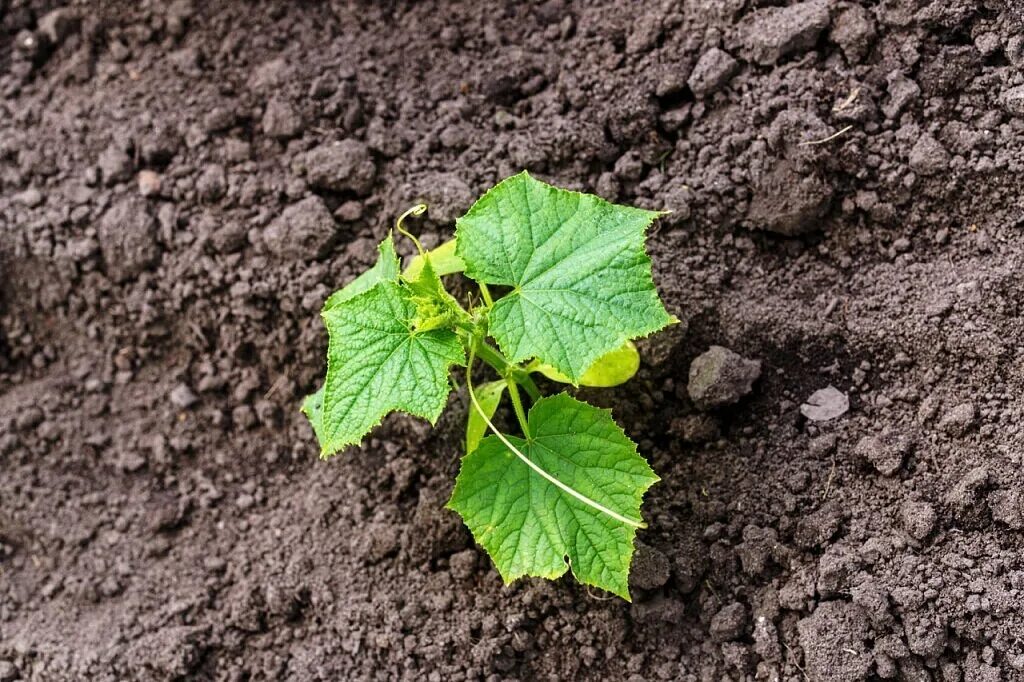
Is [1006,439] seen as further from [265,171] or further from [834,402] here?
[265,171]

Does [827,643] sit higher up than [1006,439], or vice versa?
[1006,439]

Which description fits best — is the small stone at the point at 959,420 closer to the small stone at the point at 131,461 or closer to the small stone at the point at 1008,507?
the small stone at the point at 1008,507

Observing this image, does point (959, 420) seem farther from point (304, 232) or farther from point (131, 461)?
point (131, 461)

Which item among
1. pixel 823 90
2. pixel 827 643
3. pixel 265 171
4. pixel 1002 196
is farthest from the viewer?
pixel 265 171

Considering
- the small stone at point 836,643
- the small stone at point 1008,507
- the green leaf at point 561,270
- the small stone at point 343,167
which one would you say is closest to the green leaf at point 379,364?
the green leaf at point 561,270

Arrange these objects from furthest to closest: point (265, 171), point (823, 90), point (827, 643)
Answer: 1. point (265, 171)
2. point (823, 90)
3. point (827, 643)

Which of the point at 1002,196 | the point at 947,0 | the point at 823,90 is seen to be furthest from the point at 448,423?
the point at 947,0
